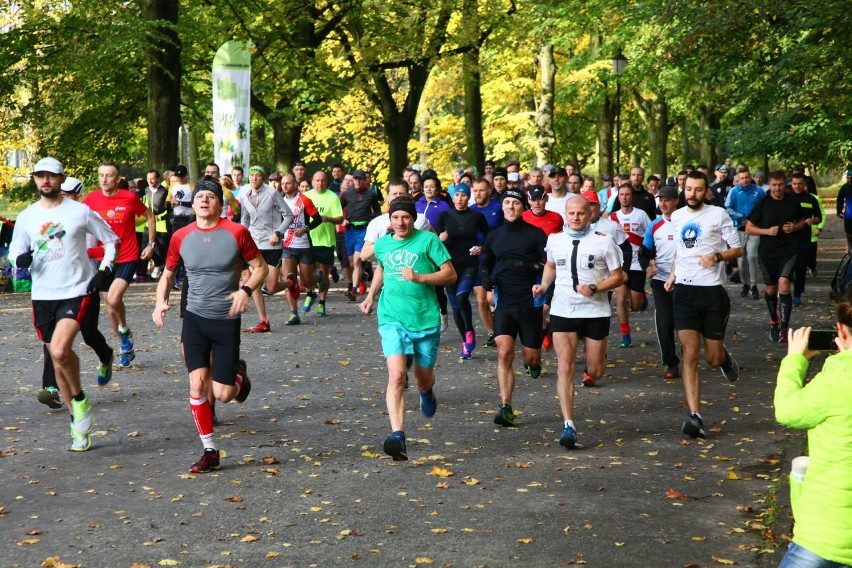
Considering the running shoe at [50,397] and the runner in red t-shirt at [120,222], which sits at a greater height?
the runner in red t-shirt at [120,222]

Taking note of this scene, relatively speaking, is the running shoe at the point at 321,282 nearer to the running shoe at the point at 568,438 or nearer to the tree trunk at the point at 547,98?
the running shoe at the point at 568,438

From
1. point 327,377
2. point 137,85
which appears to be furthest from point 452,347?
point 137,85

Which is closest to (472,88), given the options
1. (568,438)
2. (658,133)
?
(658,133)

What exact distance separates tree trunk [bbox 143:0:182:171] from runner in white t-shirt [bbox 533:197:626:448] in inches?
666

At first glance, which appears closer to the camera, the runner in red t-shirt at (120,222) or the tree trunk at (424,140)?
the runner in red t-shirt at (120,222)

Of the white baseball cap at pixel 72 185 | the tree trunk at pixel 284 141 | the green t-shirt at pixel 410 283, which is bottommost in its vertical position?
the green t-shirt at pixel 410 283

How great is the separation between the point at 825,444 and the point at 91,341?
806 cm

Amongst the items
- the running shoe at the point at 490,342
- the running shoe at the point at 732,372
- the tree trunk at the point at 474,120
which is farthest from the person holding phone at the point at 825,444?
the tree trunk at the point at 474,120

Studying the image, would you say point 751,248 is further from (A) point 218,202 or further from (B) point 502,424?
(A) point 218,202

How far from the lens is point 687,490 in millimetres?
8094

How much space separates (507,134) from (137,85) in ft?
71.9

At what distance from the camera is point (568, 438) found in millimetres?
9297

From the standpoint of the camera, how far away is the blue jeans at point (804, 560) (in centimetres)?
434

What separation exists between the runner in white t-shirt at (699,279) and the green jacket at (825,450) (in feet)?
18.1
